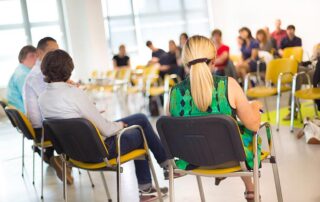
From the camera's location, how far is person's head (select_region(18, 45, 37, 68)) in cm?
507

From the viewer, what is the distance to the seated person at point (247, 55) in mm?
8602

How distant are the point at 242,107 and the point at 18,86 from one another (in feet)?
10.9

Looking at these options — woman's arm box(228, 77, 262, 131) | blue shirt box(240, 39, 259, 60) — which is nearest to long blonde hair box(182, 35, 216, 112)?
woman's arm box(228, 77, 262, 131)

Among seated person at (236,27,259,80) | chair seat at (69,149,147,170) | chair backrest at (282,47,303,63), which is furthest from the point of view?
seated person at (236,27,259,80)

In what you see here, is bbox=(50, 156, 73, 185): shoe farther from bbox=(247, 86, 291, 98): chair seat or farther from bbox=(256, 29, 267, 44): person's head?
bbox=(256, 29, 267, 44): person's head

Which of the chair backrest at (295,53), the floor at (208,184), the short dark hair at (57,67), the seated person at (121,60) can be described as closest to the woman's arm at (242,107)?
the floor at (208,184)

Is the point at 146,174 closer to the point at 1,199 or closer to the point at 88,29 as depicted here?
the point at 1,199

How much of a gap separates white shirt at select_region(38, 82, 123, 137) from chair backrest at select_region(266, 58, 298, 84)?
3.28 m

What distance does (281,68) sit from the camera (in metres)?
5.89

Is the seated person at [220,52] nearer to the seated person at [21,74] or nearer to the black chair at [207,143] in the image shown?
the seated person at [21,74]

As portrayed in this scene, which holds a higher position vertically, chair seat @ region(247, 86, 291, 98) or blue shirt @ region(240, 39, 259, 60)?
blue shirt @ region(240, 39, 259, 60)

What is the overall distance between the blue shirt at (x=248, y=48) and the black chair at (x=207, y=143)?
650 cm

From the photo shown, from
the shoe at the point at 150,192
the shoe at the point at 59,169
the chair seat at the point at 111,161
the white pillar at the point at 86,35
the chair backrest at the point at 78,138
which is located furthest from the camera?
the white pillar at the point at 86,35

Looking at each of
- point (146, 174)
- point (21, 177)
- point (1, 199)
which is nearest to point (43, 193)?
point (1, 199)
